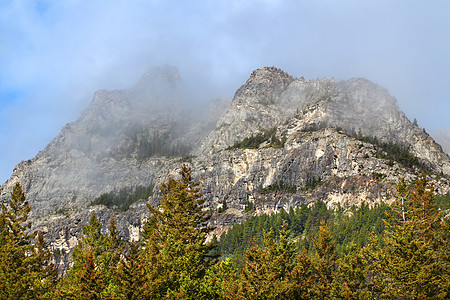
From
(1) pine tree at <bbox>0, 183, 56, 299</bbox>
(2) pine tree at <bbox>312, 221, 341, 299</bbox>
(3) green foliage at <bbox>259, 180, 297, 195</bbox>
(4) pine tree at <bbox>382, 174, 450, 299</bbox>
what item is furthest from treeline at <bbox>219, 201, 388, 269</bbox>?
(1) pine tree at <bbox>0, 183, 56, 299</bbox>

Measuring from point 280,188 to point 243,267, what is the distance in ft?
450

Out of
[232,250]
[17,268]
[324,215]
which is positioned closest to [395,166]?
[324,215]

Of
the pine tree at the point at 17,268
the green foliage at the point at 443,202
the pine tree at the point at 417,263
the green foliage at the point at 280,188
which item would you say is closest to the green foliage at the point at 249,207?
the green foliage at the point at 280,188

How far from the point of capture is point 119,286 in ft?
140

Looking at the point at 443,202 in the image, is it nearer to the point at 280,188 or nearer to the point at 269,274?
the point at 280,188

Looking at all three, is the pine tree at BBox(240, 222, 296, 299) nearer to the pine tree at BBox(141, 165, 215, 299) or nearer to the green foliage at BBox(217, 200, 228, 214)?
the pine tree at BBox(141, 165, 215, 299)

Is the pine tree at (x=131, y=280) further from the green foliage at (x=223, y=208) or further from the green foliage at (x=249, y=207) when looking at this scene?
the green foliage at (x=223, y=208)

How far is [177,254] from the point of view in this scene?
48500 mm

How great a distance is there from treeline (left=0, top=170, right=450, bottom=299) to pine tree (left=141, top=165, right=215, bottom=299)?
0.34ft

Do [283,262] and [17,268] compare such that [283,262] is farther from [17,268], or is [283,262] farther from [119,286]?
[17,268]

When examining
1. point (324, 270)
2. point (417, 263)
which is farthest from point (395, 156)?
point (417, 263)

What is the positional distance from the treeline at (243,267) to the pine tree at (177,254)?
4.1 inches

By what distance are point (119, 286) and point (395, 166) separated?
140 metres

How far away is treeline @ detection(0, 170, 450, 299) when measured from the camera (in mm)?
42469
